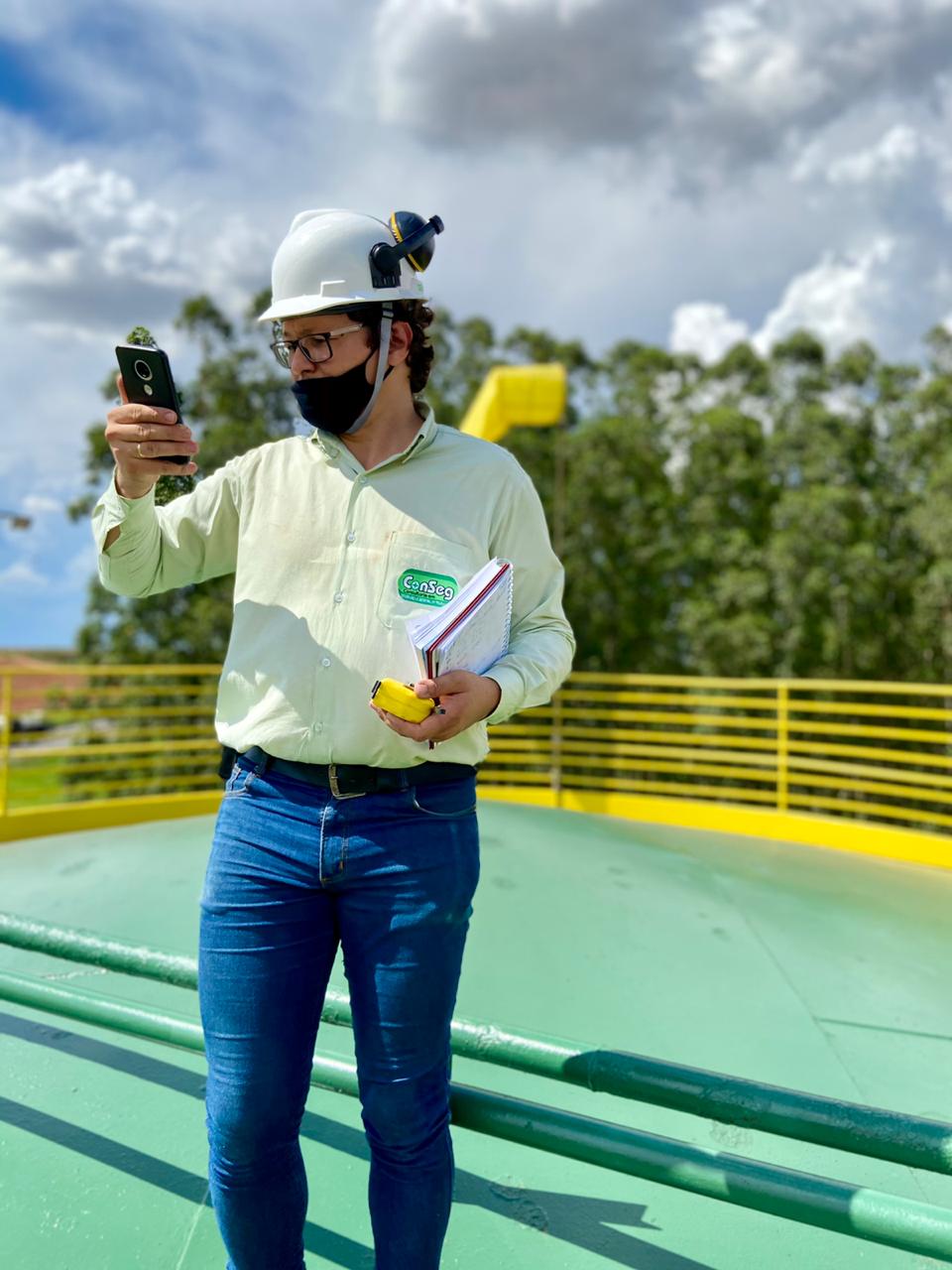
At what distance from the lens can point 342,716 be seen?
1.56 metres

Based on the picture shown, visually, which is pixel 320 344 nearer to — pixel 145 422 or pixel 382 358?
pixel 382 358

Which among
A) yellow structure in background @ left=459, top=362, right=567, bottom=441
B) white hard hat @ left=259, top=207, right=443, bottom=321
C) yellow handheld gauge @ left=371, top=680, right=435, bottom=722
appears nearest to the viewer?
yellow handheld gauge @ left=371, top=680, right=435, bottom=722

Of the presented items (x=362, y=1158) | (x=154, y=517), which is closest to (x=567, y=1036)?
(x=362, y=1158)

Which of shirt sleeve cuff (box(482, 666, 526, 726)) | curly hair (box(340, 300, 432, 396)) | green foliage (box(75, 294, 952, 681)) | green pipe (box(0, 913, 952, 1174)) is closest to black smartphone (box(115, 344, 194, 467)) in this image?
curly hair (box(340, 300, 432, 396))

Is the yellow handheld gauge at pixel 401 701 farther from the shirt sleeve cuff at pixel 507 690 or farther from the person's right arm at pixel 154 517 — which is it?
the person's right arm at pixel 154 517

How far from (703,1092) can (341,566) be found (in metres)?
1.08

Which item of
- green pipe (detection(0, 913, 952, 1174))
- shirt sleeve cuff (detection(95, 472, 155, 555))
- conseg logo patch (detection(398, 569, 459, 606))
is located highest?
shirt sleeve cuff (detection(95, 472, 155, 555))

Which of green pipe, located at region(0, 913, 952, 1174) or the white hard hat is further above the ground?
the white hard hat

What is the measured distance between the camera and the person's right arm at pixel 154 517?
165cm

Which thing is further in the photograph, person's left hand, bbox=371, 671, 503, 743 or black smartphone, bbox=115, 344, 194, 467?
black smartphone, bbox=115, 344, 194, 467

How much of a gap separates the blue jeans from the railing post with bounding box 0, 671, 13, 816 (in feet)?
19.5

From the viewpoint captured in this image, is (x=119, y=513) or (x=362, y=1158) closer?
(x=119, y=513)

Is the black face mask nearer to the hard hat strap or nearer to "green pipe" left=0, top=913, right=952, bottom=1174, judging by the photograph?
the hard hat strap

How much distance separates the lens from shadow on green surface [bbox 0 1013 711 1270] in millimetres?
2078
